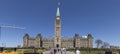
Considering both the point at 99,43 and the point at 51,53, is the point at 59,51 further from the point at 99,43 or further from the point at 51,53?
the point at 99,43

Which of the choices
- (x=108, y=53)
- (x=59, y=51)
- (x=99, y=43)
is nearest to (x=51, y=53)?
(x=59, y=51)

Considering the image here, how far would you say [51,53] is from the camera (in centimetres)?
2442

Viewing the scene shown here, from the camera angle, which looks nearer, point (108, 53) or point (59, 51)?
point (108, 53)

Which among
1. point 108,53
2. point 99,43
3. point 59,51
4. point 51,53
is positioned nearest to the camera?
point 108,53

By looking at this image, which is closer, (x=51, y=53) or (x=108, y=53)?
(x=108, y=53)

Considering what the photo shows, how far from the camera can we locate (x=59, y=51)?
→ 88.8 ft

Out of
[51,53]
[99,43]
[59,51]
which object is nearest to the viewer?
[51,53]

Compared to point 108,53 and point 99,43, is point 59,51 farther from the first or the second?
point 99,43

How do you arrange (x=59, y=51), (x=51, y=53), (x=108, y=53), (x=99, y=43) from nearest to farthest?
(x=108, y=53) → (x=51, y=53) → (x=59, y=51) → (x=99, y=43)

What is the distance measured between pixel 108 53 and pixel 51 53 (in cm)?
532

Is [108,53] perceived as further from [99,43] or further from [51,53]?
[99,43]

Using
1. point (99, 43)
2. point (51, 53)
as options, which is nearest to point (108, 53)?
point (51, 53)

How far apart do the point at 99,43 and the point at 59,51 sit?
16825 centimetres

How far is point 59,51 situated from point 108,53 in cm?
618
